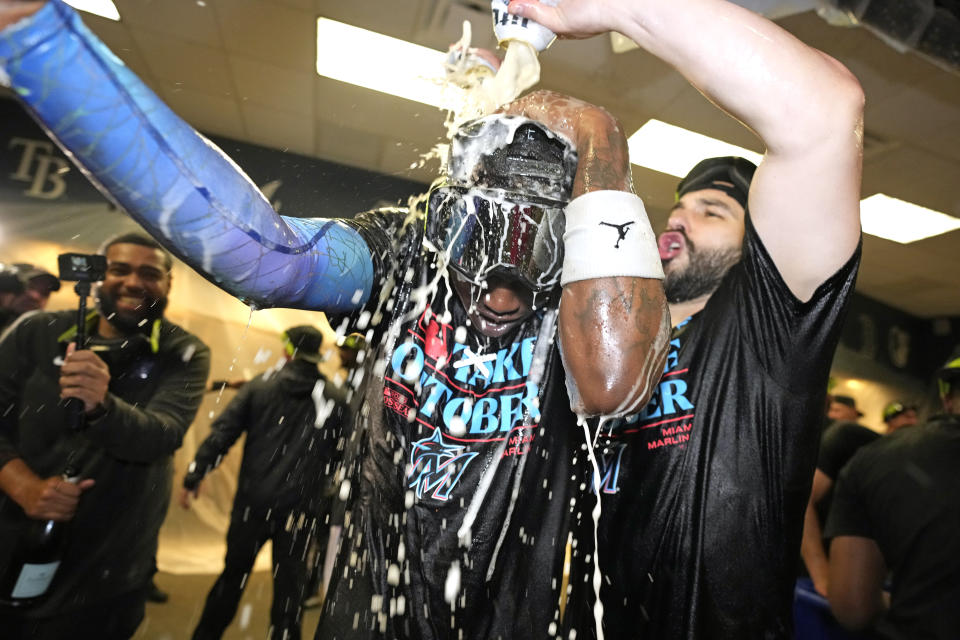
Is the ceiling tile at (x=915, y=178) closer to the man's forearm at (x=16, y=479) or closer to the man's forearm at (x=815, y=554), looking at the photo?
the man's forearm at (x=815, y=554)

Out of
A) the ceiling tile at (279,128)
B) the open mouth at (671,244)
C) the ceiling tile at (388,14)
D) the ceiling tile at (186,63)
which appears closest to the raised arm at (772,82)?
the open mouth at (671,244)

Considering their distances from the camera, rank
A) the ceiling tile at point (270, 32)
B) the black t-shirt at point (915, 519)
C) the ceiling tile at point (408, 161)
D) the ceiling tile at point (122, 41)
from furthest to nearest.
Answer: the ceiling tile at point (408, 161) → the ceiling tile at point (122, 41) → the ceiling tile at point (270, 32) → the black t-shirt at point (915, 519)

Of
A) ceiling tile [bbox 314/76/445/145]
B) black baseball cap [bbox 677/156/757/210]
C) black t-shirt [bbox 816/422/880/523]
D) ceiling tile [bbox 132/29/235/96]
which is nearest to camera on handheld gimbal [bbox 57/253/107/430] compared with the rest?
black baseball cap [bbox 677/156/757/210]

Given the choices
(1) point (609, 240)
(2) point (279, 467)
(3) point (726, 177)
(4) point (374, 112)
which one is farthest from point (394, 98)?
(1) point (609, 240)

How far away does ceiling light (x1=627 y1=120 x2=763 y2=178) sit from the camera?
213 inches

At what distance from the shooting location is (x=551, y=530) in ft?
4.27

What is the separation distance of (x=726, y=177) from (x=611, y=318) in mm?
1362

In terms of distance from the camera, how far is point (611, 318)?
995 millimetres

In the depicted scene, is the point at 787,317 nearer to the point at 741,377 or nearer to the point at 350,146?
the point at 741,377

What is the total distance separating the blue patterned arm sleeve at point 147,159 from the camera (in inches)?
24.9

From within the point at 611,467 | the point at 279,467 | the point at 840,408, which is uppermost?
the point at 840,408

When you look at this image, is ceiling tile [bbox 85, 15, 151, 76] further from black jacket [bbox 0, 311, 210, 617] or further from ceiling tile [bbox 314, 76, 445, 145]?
black jacket [bbox 0, 311, 210, 617]

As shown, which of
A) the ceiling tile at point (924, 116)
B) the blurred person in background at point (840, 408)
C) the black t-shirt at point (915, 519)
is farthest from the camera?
the blurred person in background at point (840, 408)

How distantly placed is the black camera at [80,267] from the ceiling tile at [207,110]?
3534 millimetres
